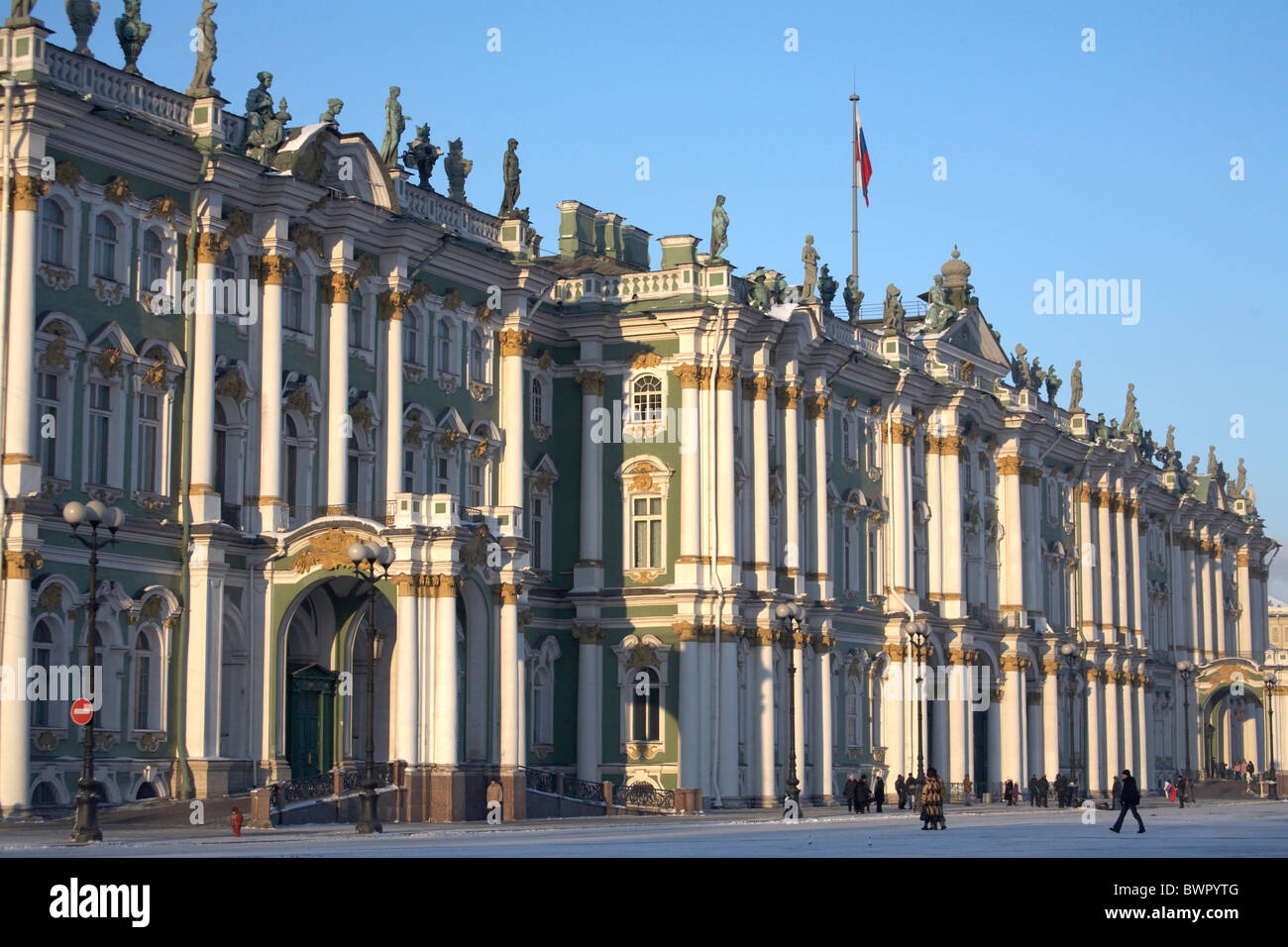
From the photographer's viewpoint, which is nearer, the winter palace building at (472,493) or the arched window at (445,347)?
the winter palace building at (472,493)

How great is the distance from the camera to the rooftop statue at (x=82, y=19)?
42.9 metres

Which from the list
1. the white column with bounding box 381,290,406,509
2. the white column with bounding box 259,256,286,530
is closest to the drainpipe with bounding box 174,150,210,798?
the white column with bounding box 259,256,286,530

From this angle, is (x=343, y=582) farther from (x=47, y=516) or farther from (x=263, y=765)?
(x=47, y=516)

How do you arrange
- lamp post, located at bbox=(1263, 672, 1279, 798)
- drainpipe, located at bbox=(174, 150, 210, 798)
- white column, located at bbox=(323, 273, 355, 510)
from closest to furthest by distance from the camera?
drainpipe, located at bbox=(174, 150, 210, 798) → white column, located at bbox=(323, 273, 355, 510) → lamp post, located at bbox=(1263, 672, 1279, 798)

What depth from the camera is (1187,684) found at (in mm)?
99062

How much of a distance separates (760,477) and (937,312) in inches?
771

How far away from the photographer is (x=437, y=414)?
54250 mm

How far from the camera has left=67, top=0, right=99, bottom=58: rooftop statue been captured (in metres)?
42.9

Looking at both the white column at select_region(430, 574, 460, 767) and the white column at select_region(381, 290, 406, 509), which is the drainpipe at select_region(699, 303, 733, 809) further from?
the white column at select_region(430, 574, 460, 767)

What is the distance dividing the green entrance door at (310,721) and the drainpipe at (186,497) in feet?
13.8

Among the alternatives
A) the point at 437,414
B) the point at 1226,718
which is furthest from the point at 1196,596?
the point at 437,414

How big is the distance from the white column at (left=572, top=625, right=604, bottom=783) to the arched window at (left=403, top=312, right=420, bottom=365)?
11249 millimetres

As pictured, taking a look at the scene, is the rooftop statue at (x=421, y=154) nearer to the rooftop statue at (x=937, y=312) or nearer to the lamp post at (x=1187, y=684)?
the rooftop statue at (x=937, y=312)

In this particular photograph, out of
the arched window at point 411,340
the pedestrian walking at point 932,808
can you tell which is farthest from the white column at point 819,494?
the pedestrian walking at point 932,808
